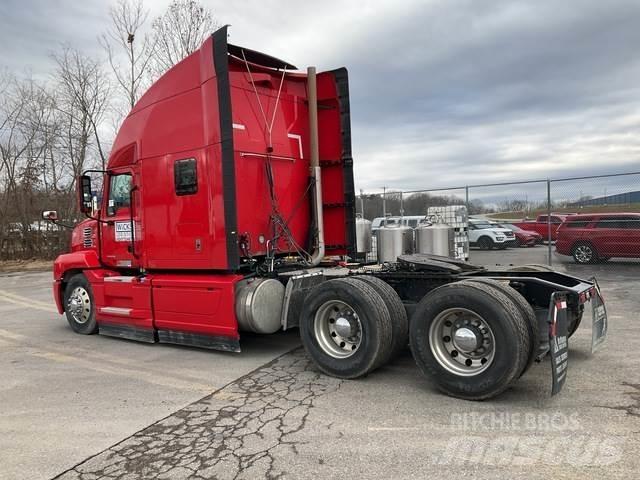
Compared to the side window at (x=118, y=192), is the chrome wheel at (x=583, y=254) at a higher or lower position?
lower

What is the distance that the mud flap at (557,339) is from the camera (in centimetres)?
408

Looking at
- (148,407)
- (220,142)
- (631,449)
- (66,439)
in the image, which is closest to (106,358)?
(148,407)

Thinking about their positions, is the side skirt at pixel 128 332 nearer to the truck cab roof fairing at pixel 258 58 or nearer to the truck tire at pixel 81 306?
the truck tire at pixel 81 306

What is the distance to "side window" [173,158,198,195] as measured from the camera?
250 inches

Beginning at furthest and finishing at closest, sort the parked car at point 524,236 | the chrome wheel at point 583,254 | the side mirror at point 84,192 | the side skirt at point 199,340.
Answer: the parked car at point 524,236 < the chrome wheel at point 583,254 < the side mirror at point 84,192 < the side skirt at point 199,340

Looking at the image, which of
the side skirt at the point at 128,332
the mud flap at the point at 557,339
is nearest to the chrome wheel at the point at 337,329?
the mud flap at the point at 557,339

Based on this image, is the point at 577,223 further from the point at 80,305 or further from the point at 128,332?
the point at 80,305

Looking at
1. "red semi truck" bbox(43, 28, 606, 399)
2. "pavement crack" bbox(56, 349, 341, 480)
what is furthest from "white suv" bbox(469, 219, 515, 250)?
"pavement crack" bbox(56, 349, 341, 480)

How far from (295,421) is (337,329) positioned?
4.36 feet

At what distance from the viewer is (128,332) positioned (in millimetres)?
7320

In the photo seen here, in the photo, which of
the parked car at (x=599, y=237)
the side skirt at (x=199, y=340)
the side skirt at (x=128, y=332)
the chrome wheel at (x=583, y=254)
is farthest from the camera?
the chrome wheel at (x=583, y=254)

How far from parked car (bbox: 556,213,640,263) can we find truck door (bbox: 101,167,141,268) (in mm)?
12818

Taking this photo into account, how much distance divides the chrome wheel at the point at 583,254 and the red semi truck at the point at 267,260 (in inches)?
401

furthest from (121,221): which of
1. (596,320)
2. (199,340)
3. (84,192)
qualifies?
(596,320)
